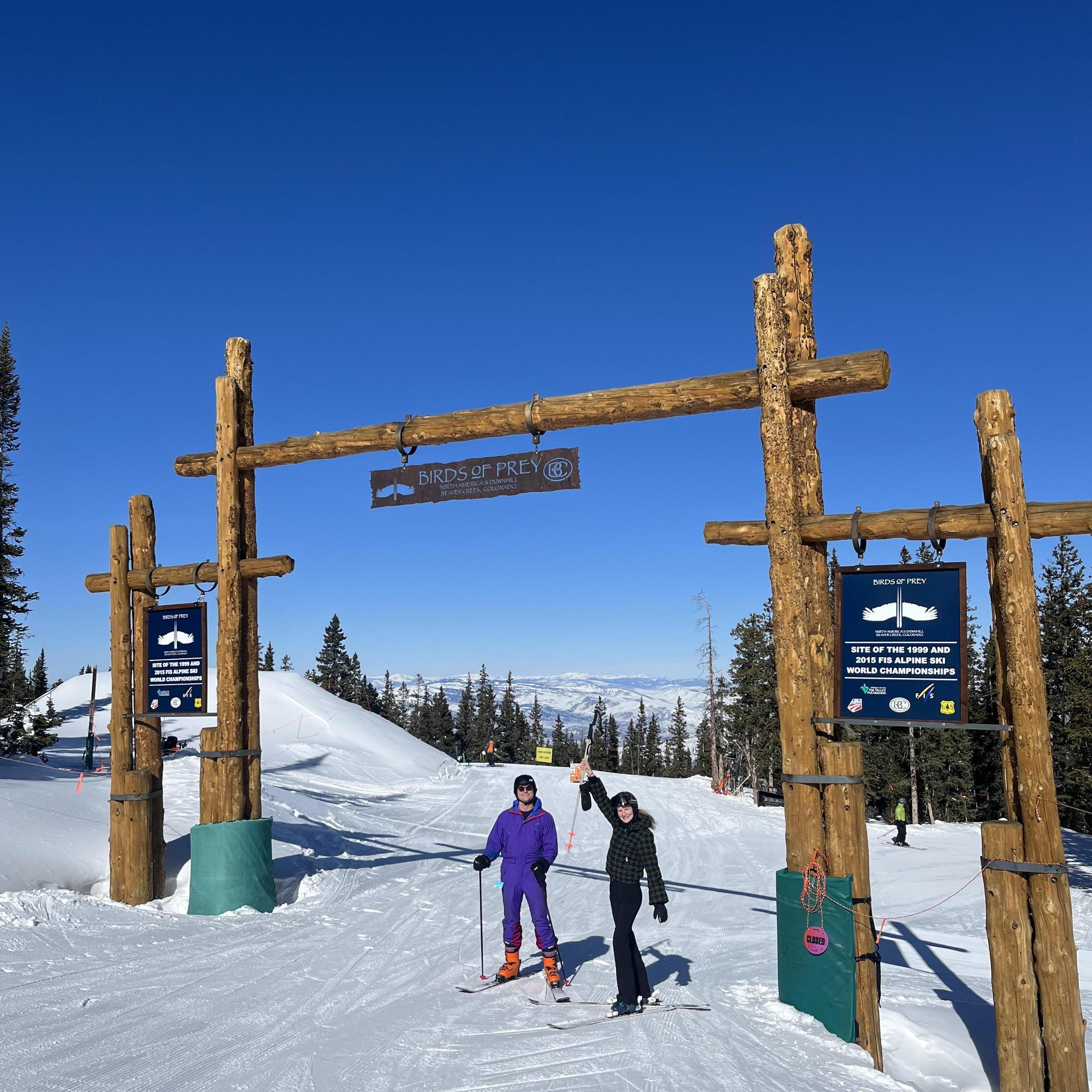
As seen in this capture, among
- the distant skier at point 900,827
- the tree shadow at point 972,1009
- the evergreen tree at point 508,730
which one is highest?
the tree shadow at point 972,1009

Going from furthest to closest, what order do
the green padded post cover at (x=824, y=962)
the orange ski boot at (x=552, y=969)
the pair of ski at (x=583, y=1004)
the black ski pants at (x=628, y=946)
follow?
1. the orange ski boot at (x=552, y=969)
2. the black ski pants at (x=628, y=946)
3. the green padded post cover at (x=824, y=962)
4. the pair of ski at (x=583, y=1004)

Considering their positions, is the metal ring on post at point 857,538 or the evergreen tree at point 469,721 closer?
the metal ring on post at point 857,538

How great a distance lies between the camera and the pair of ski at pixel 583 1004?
639 cm

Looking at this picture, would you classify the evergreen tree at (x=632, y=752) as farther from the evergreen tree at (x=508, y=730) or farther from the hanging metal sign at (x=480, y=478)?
the hanging metal sign at (x=480, y=478)

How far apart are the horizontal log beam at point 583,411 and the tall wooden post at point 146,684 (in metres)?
0.84

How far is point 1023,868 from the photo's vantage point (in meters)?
6.32

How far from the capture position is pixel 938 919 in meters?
13.4

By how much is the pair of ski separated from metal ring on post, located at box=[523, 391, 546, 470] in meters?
5.02

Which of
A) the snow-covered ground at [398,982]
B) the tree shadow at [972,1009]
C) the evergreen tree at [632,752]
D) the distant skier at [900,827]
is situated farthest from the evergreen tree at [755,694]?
the evergreen tree at [632,752]

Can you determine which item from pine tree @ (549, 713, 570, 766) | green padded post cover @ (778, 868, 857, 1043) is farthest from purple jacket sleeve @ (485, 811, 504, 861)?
pine tree @ (549, 713, 570, 766)

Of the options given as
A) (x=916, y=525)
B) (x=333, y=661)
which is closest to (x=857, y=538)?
(x=916, y=525)

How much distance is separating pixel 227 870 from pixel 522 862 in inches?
170

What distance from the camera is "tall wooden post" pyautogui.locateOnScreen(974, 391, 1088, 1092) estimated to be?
6.19m

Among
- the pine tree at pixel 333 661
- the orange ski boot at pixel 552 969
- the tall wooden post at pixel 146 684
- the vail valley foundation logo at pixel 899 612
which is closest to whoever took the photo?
the vail valley foundation logo at pixel 899 612
